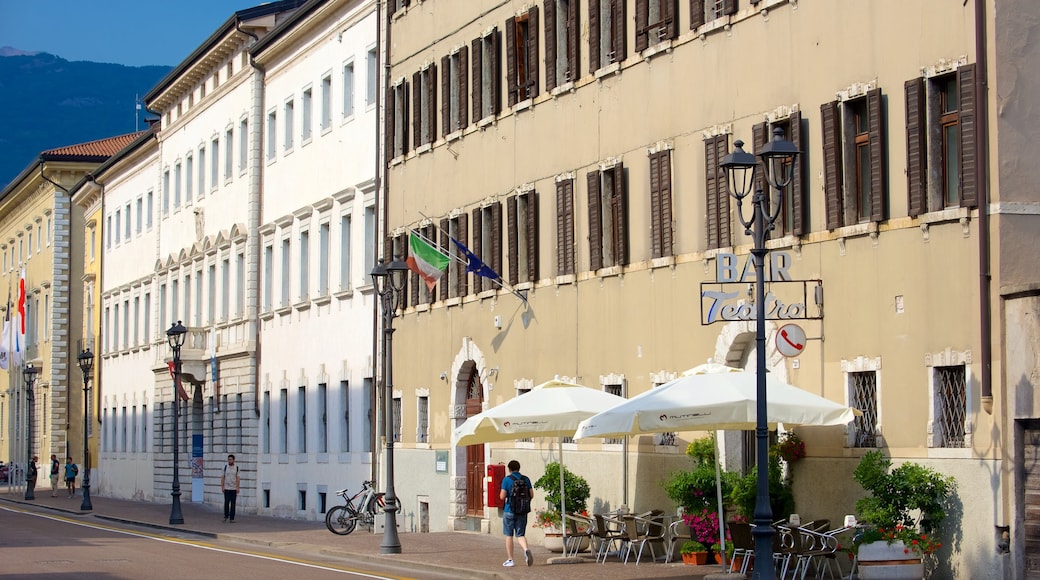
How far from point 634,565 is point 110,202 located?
2248 inches

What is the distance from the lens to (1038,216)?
21781 millimetres

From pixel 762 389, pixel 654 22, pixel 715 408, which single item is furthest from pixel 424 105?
pixel 762 389

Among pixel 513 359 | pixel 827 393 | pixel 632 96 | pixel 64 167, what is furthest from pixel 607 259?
pixel 64 167

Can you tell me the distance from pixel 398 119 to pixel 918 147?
2221 centimetres

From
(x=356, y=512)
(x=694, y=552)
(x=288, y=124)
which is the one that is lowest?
(x=356, y=512)

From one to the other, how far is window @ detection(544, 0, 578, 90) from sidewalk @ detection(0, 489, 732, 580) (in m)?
8.80

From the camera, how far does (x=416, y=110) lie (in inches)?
1658

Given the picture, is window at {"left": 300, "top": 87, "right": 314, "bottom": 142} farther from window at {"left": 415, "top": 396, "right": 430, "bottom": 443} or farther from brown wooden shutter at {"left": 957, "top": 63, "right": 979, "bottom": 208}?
brown wooden shutter at {"left": 957, "top": 63, "right": 979, "bottom": 208}

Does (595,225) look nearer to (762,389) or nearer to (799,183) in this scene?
(799,183)

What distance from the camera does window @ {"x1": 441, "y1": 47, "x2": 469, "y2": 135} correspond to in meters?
38.8

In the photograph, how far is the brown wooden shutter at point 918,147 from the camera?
22.8 metres

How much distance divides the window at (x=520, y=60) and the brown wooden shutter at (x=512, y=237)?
2.04 meters

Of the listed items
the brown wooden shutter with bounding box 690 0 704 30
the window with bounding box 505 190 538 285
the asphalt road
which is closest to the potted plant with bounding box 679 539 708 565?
the asphalt road

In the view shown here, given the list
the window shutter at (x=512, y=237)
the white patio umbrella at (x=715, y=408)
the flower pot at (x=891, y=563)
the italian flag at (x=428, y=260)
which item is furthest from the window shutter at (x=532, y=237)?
the flower pot at (x=891, y=563)
